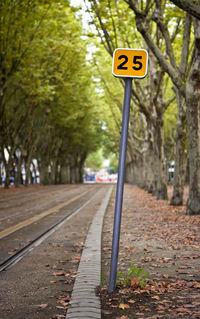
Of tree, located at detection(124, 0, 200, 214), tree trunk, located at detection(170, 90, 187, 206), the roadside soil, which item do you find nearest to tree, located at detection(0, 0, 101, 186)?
tree, located at detection(124, 0, 200, 214)

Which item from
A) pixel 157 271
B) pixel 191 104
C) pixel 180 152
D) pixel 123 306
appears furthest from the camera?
pixel 180 152

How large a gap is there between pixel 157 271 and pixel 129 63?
2635mm

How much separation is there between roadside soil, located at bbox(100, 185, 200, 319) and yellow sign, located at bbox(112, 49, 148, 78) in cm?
226

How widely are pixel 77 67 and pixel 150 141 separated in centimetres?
726

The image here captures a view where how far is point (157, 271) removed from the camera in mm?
5988

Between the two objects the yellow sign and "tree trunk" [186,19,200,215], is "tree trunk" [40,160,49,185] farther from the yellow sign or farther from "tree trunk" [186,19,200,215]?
the yellow sign

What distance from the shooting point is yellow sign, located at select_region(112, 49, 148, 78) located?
17.1 ft

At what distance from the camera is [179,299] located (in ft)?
15.3

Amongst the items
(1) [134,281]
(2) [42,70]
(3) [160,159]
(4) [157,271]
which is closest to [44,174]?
(2) [42,70]

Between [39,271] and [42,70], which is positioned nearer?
[39,271]

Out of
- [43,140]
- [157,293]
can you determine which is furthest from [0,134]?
[157,293]

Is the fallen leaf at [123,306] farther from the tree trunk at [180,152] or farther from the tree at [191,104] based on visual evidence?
the tree trunk at [180,152]

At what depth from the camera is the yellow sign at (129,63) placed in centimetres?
521

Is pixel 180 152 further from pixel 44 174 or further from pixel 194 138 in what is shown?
pixel 44 174
